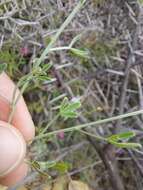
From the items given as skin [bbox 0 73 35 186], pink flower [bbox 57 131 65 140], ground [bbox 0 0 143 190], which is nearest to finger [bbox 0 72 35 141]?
skin [bbox 0 73 35 186]

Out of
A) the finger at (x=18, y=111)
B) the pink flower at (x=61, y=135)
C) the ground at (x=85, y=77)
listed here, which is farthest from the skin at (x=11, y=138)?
the pink flower at (x=61, y=135)

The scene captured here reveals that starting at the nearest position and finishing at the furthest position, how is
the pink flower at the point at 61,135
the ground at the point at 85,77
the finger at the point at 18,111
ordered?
the finger at the point at 18,111, the ground at the point at 85,77, the pink flower at the point at 61,135

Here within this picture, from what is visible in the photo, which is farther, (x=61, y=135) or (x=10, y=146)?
(x=61, y=135)

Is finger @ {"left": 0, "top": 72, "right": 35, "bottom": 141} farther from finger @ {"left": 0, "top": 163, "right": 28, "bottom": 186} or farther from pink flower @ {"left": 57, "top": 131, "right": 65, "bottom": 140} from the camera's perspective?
pink flower @ {"left": 57, "top": 131, "right": 65, "bottom": 140}

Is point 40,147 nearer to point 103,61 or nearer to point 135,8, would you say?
point 103,61

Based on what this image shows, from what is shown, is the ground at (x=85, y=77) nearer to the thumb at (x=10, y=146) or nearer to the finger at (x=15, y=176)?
the finger at (x=15, y=176)

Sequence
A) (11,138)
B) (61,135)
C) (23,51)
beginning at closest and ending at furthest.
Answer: (11,138) < (23,51) < (61,135)

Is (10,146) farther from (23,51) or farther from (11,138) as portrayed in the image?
(23,51)

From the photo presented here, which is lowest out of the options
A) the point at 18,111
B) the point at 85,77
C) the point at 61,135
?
the point at 61,135

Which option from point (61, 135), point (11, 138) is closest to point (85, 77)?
point (61, 135)
